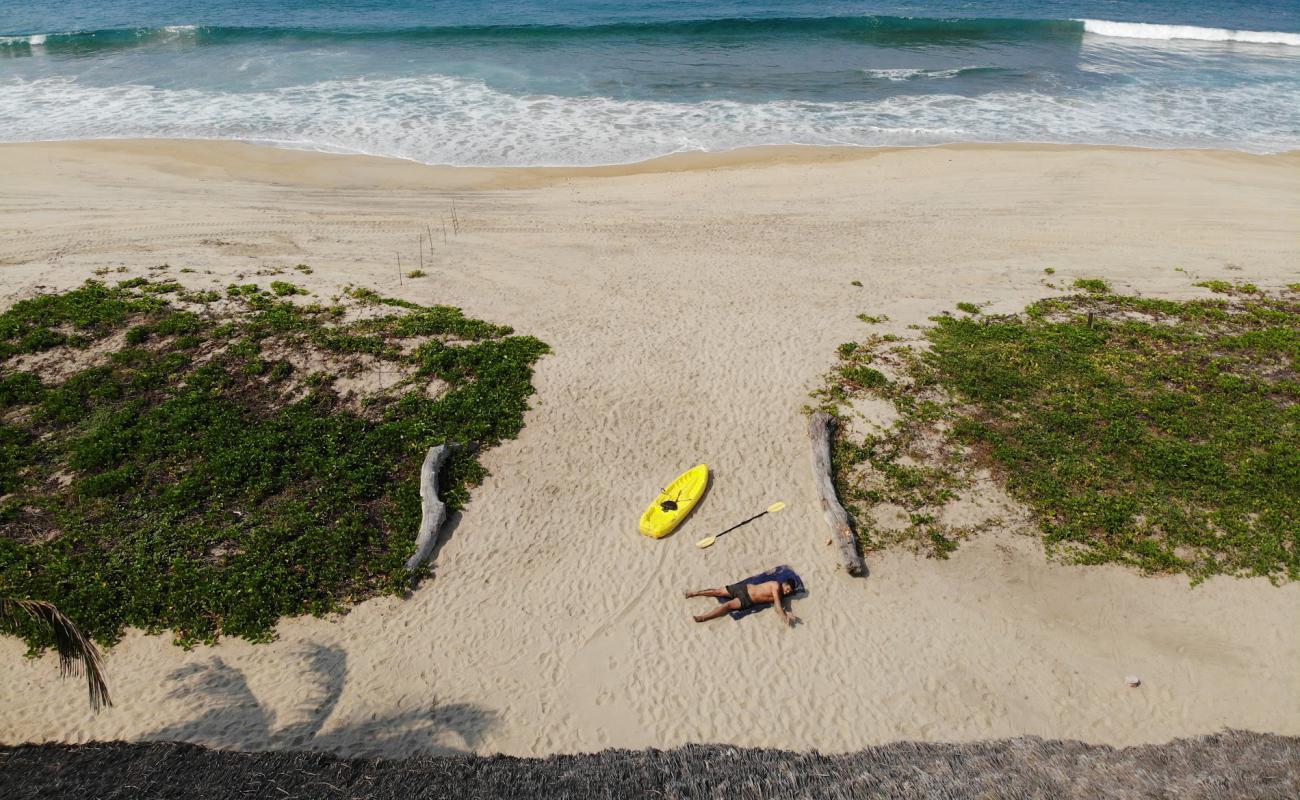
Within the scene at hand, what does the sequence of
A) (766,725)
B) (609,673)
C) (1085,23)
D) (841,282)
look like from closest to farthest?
(766,725) → (609,673) → (841,282) → (1085,23)

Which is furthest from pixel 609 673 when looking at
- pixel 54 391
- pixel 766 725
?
pixel 54 391

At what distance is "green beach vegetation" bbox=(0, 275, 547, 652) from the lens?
991cm

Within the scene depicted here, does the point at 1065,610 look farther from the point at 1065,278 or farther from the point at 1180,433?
the point at 1065,278

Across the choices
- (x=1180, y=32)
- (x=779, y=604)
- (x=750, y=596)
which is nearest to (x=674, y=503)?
(x=750, y=596)

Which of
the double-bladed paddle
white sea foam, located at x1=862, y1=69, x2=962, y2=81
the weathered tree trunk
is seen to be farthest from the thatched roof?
white sea foam, located at x1=862, y1=69, x2=962, y2=81

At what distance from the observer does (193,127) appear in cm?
2817

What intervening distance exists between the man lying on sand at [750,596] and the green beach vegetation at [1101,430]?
1.78 m

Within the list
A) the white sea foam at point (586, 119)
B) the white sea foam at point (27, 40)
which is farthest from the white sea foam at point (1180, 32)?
the white sea foam at point (27, 40)

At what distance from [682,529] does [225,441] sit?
7798 millimetres

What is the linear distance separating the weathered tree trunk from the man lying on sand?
3886mm

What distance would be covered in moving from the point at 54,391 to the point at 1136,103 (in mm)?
39076

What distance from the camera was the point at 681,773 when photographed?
7.48m

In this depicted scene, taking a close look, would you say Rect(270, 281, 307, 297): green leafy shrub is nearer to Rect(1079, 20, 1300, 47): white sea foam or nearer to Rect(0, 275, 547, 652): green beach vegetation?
Rect(0, 275, 547, 652): green beach vegetation

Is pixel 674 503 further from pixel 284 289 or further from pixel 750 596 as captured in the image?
pixel 284 289
